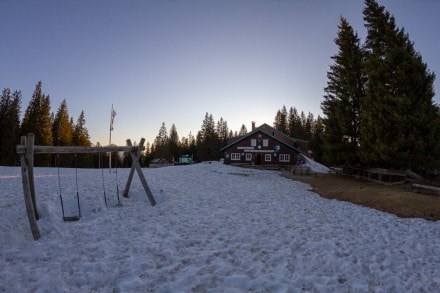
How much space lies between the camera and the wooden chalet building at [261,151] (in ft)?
143

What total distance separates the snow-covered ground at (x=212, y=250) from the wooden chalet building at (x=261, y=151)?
3223 centimetres

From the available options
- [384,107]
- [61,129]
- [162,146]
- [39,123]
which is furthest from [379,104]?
[162,146]

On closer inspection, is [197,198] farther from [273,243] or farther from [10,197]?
[10,197]

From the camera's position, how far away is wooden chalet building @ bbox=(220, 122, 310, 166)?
143 feet

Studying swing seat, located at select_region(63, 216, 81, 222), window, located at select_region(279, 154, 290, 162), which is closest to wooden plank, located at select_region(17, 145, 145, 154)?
swing seat, located at select_region(63, 216, 81, 222)

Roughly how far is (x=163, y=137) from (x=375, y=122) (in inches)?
3446

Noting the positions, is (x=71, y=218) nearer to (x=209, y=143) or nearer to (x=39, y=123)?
(x=39, y=123)

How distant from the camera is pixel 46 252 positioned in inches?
249

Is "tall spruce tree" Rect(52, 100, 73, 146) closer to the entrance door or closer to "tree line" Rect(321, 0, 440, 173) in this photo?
the entrance door

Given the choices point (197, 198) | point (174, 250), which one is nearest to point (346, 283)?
point (174, 250)

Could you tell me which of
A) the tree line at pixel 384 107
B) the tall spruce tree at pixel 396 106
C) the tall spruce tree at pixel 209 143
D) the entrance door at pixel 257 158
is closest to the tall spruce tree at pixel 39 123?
the entrance door at pixel 257 158

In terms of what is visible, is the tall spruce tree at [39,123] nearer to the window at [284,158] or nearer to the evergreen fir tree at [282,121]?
the window at [284,158]

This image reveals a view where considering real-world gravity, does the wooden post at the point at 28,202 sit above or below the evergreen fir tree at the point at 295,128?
below

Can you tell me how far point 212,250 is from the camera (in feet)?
21.6
